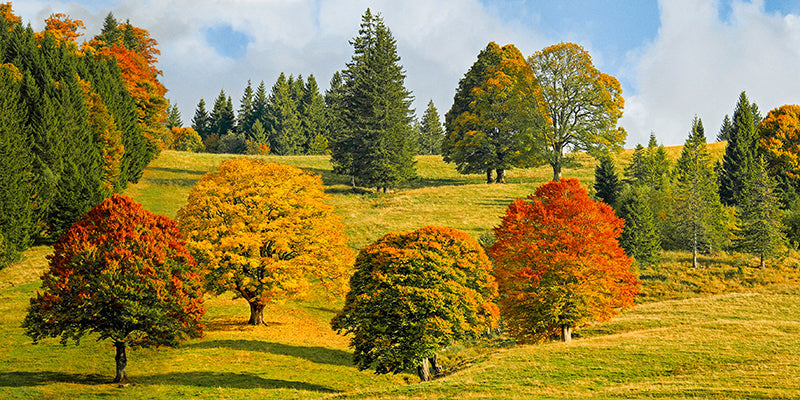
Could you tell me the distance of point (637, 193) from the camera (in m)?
58.8

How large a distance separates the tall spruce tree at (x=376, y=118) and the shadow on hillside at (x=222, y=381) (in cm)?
4660

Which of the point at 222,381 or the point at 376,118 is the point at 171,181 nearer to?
the point at 376,118

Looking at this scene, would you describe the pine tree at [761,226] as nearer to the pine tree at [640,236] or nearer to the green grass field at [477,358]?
the green grass field at [477,358]

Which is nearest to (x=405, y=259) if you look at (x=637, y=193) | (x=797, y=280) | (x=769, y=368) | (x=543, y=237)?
(x=543, y=237)

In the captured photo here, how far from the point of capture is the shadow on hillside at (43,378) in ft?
76.8

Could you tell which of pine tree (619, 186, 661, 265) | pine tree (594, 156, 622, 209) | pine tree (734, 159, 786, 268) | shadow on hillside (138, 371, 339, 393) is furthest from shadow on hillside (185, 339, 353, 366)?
pine tree (734, 159, 786, 268)

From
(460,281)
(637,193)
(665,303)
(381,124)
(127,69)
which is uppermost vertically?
(127,69)

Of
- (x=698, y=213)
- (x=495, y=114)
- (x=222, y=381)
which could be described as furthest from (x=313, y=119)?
(x=222, y=381)

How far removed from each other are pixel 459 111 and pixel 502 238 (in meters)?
50.0

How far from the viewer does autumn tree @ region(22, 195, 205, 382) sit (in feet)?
76.1

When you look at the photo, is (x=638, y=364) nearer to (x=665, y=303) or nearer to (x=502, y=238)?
(x=502, y=238)

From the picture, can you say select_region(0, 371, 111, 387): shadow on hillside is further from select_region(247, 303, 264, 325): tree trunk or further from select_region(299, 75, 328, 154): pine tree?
select_region(299, 75, 328, 154): pine tree

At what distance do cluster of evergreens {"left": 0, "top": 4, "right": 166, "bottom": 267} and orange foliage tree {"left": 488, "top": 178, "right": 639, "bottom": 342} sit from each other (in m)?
40.1

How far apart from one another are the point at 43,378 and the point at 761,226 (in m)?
64.2
